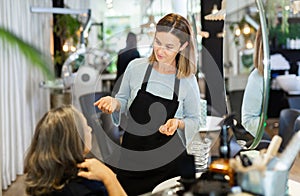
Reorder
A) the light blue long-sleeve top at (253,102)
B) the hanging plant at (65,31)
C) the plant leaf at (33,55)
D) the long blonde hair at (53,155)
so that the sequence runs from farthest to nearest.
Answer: the hanging plant at (65,31) < the light blue long-sleeve top at (253,102) < the long blonde hair at (53,155) < the plant leaf at (33,55)

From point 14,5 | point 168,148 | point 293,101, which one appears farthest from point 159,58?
point 293,101

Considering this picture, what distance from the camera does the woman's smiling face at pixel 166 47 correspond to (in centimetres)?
154

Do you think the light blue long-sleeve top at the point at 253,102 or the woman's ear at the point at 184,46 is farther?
the woman's ear at the point at 184,46

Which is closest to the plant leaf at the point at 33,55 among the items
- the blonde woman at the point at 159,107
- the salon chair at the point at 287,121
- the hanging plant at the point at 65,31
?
the blonde woman at the point at 159,107

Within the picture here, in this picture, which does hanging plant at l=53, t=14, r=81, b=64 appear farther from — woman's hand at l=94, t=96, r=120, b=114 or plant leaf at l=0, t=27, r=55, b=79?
plant leaf at l=0, t=27, r=55, b=79

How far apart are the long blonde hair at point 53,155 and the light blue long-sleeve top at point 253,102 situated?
636mm

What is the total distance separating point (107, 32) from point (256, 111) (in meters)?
6.70

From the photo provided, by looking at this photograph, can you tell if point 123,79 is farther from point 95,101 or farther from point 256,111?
point 256,111

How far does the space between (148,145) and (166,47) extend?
389 mm

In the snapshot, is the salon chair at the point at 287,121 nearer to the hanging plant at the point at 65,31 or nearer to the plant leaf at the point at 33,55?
the hanging plant at the point at 65,31

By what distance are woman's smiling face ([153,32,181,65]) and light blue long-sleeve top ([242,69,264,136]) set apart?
30 centimetres

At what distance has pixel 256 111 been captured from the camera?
145cm

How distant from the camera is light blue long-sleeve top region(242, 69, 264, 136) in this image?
1426 millimetres

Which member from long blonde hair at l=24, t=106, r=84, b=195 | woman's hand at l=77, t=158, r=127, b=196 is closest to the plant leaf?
long blonde hair at l=24, t=106, r=84, b=195
